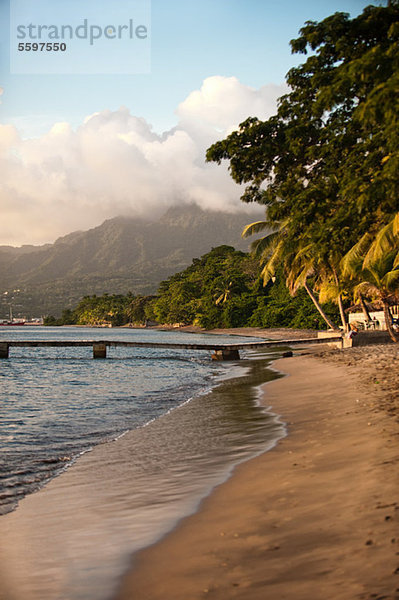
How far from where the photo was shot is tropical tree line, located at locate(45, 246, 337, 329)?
6756cm

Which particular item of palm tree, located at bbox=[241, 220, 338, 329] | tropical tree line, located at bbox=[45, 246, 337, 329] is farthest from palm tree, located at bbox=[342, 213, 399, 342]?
tropical tree line, located at bbox=[45, 246, 337, 329]

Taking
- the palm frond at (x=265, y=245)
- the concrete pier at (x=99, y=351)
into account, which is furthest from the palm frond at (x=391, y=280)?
the concrete pier at (x=99, y=351)

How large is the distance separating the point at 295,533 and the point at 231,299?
80393mm

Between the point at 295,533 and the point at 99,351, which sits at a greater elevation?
the point at 295,533

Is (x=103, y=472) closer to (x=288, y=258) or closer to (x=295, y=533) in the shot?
(x=295, y=533)

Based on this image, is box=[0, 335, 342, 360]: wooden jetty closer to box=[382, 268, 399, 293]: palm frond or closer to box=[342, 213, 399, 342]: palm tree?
box=[342, 213, 399, 342]: palm tree

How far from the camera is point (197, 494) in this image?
5289 millimetres

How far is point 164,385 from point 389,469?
14.8m

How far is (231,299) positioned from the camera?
8400 cm

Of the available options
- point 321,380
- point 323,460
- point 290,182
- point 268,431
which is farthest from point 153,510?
point 321,380

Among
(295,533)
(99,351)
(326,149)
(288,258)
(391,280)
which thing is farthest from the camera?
(99,351)

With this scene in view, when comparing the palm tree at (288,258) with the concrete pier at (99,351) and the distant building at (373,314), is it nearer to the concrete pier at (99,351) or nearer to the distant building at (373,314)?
the distant building at (373,314)

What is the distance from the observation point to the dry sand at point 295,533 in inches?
119

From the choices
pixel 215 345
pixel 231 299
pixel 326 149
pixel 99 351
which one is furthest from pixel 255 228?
pixel 231 299
